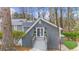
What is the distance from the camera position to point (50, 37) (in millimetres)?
2492

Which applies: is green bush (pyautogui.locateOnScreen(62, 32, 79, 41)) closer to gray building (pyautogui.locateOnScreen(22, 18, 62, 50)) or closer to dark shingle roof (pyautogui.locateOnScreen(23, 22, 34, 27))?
gray building (pyautogui.locateOnScreen(22, 18, 62, 50))

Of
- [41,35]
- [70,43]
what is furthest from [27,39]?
[70,43]

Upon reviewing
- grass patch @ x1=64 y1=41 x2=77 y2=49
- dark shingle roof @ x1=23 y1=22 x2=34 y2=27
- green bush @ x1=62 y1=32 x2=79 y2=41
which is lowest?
grass patch @ x1=64 y1=41 x2=77 y2=49

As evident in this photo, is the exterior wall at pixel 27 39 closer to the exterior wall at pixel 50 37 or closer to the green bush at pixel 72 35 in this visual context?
the exterior wall at pixel 50 37

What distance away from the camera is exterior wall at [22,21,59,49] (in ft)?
8.10

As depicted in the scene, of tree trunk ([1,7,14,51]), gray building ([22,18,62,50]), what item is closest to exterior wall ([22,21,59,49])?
gray building ([22,18,62,50])

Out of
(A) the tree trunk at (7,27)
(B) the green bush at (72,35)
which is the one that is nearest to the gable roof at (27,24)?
(A) the tree trunk at (7,27)

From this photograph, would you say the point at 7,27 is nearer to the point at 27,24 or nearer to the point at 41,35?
the point at 27,24

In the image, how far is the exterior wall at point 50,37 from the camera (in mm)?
2469

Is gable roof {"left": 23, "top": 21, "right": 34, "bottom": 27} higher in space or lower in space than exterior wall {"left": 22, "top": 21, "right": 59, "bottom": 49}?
higher

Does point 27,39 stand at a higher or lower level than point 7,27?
lower
